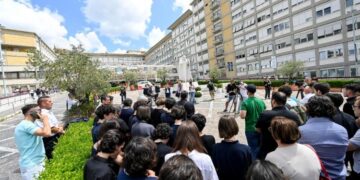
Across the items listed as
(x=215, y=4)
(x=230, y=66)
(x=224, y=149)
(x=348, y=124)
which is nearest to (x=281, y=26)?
(x=230, y=66)

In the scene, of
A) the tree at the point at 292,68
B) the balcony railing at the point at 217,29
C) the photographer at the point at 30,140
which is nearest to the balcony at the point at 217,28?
the balcony railing at the point at 217,29

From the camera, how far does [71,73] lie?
522 inches

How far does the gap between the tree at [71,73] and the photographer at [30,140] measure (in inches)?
352

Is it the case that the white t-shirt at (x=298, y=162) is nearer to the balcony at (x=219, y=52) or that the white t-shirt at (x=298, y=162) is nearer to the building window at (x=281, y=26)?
the building window at (x=281, y=26)

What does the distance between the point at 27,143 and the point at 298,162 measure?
3952mm

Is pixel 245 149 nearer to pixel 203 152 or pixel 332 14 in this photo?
pixel 203 152

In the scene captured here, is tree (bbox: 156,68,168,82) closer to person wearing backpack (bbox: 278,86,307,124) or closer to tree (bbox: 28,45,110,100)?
tree (bbox: 28,45,110,100)

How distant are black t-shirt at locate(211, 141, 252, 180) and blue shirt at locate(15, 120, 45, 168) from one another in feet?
9.58

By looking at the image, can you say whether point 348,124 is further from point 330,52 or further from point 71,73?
point 330,52

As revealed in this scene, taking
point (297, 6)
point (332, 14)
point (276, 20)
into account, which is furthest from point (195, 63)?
point (332, 14)

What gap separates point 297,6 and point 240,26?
1492 cm

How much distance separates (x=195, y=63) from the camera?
74.3 metres

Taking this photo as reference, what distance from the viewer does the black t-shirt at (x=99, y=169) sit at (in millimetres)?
2688

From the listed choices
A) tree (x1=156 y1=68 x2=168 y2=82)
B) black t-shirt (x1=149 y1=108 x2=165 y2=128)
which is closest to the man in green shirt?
black t-shirt (x1=149 y1=108 x2=165 y2=128)
